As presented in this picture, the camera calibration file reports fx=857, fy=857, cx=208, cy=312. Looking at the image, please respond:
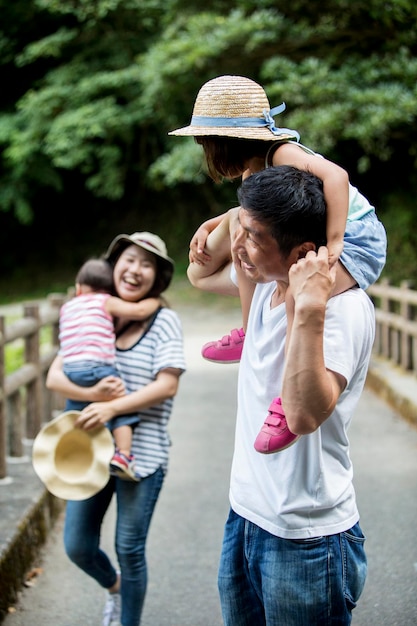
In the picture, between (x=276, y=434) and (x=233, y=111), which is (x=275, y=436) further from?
(x=233, y=111)

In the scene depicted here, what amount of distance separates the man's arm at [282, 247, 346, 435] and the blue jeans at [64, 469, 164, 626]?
1.75 metres

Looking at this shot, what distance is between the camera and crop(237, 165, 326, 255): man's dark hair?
72.2 inches

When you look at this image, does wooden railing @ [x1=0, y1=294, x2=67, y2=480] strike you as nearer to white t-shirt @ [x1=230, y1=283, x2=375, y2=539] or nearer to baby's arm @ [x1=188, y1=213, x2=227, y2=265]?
baby's arm @ [x1=188, y1=213, x2=227, y2=265]

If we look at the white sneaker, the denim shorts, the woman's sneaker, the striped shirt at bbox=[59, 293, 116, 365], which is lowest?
the white sneaker

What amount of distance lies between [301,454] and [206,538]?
3180mm

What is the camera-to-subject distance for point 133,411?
344cm

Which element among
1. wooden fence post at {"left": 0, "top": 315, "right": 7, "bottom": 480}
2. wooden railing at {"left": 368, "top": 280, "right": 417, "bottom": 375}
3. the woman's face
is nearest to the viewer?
the woman's face

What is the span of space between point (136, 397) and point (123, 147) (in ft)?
59.7

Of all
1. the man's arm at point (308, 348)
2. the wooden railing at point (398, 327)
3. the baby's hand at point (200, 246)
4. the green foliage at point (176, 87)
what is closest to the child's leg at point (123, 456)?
the baby's hand at point (200, 246)

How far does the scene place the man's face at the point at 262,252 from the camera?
1861 mm

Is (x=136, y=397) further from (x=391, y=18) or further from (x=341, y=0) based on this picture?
(x=341, y=0)

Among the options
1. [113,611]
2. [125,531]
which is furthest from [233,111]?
[113,611]

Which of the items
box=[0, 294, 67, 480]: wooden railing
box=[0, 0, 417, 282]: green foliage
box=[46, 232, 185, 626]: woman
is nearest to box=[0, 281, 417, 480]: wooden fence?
box=[0, 294, 67, 480]: wooden railing

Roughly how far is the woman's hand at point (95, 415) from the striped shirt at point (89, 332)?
192 millimetres
